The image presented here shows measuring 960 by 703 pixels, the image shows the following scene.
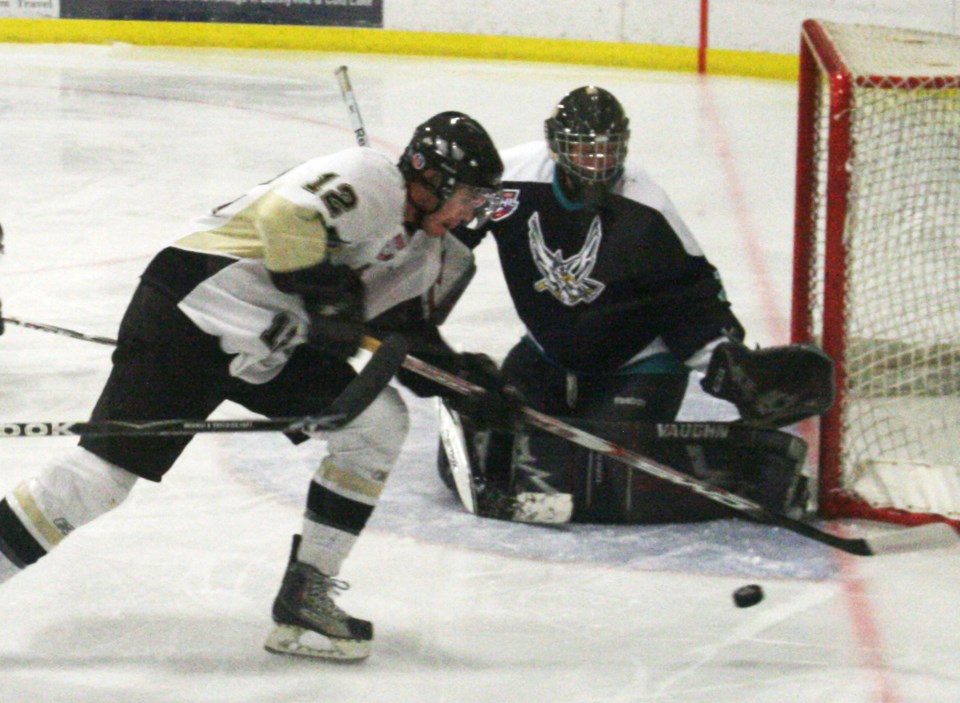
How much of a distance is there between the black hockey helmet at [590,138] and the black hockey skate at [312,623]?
1009 mm

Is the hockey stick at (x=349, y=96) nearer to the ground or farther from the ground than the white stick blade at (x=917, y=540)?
farther from the ground

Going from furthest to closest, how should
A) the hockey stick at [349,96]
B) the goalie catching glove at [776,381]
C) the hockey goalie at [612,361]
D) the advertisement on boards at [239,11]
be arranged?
the advertisement on boards at [239,11] < the hockey stick at [349,96] < the hockey goalie at [612,361] < the goalie catching glove at [776,381]

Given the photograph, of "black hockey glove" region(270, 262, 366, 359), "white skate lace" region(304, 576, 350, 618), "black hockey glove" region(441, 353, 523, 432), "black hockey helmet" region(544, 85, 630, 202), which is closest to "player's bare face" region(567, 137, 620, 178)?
"black hockey helmet" region(544, 85, 630, 202)

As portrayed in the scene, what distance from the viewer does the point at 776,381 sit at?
2.69 m

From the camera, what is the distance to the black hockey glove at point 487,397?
2.31m

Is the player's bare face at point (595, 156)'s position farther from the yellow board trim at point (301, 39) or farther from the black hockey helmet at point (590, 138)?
the yellow board trim at point (301, 39)

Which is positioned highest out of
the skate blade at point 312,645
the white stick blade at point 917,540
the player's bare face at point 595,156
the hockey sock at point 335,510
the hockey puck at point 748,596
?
the player's bare face at point 595,156

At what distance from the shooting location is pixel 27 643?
229cm

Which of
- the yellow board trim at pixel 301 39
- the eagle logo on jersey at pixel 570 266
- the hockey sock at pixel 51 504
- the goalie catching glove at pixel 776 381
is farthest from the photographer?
the yellow board trim at pixel 301 39

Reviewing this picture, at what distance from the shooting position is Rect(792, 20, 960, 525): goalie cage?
9.04ft

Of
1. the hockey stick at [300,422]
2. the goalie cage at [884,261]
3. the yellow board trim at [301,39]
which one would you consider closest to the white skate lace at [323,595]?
the hockey stick at [300,422]

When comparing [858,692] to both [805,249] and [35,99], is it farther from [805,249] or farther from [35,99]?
[35,99]

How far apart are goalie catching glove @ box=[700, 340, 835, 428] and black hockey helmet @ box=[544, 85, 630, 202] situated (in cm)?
42

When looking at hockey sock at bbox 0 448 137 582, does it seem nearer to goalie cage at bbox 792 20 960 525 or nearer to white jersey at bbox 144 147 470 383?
white jersey at bbox 144 147 470 383
